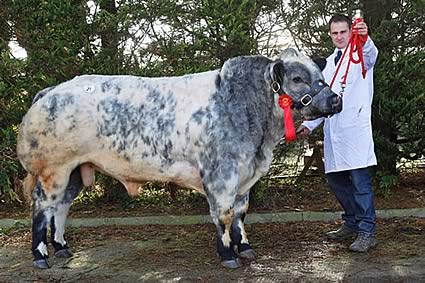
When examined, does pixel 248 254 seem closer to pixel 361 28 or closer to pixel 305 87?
pixel 305 87

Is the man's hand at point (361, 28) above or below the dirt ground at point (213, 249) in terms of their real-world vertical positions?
above

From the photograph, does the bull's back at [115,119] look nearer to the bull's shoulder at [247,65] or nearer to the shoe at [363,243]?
the bull's shoulder at [247,65]

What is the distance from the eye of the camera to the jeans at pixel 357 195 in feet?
17.9

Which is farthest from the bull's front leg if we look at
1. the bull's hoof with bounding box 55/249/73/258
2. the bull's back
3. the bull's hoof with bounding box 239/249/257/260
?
the bull's hoof with bounding box 55/249/73/258

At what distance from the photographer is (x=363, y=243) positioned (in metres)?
5.39

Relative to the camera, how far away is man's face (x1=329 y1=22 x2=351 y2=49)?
17.7 feet

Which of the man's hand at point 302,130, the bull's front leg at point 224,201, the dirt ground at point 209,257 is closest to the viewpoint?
the dirt ground at point 209,257

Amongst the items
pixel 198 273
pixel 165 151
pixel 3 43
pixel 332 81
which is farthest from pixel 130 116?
pixel 3 43

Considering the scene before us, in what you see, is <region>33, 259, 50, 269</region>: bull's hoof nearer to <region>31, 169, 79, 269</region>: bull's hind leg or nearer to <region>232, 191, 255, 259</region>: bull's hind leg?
<region>31, 169, 79, 269</region>: bull's hind leg

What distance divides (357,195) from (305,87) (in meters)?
1.16

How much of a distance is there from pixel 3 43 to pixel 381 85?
412cm

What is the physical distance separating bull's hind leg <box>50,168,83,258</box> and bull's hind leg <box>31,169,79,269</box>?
15 centimetres

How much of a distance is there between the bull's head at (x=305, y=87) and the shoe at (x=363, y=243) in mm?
1180

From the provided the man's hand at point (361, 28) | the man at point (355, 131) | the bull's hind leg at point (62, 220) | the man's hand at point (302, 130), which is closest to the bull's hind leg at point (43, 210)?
the bull's hind leg at point (62, 220)
